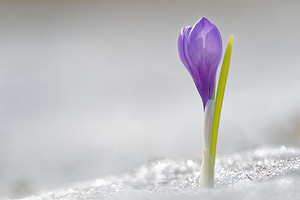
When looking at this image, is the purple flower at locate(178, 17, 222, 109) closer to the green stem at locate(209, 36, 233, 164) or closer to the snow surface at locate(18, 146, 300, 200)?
the green stem at locate(209, 36, 233, 164)

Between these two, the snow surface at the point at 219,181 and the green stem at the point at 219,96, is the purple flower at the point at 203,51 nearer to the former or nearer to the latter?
the green stem at the point at 219,96

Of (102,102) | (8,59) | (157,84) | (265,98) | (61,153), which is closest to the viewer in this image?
(61,153)

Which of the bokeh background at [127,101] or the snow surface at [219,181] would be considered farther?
the bokeh background at [127,101]

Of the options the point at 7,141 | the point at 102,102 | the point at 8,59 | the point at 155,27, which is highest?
the point at 155,27

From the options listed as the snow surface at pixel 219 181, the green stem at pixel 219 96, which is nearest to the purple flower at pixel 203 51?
the green stem at pixel 219 96

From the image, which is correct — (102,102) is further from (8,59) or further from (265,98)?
(8,59)

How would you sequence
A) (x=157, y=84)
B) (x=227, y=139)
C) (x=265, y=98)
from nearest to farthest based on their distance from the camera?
1. (x=227, y=139)
2. (x=265, y=98)
3. (x=157, y=84)

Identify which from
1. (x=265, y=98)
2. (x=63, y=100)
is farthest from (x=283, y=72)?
(x=63, y=100)
